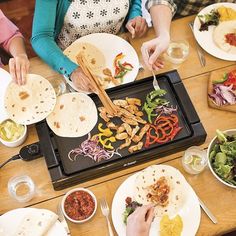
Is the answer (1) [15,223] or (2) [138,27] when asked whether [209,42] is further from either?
(1) [15,223]

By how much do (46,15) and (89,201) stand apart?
0.90m

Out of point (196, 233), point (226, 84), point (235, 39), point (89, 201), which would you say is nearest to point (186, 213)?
point (196, 233)

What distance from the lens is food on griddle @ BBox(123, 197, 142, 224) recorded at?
1536 mm

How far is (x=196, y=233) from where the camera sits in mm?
1529

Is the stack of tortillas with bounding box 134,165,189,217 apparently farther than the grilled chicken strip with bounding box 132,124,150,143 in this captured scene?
No

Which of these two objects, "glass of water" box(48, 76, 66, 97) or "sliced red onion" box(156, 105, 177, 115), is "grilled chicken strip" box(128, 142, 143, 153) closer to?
"sliced red onion" box(156, 105, 177, 115)

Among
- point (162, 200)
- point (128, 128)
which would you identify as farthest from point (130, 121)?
point (162, 200)

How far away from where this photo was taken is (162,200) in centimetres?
157

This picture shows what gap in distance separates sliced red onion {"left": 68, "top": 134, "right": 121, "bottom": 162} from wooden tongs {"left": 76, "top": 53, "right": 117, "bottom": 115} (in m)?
0.17

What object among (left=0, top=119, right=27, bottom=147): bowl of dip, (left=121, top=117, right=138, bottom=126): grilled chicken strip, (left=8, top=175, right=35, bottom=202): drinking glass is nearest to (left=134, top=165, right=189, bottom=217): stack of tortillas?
(left=121, top=117, right=138, bottom=126): grilled chicken strip

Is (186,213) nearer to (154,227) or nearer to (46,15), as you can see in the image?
(154,227)

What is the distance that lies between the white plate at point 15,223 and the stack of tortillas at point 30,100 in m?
0.38

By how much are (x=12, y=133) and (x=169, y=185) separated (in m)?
0.70

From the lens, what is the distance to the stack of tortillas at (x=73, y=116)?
1.69 metres
